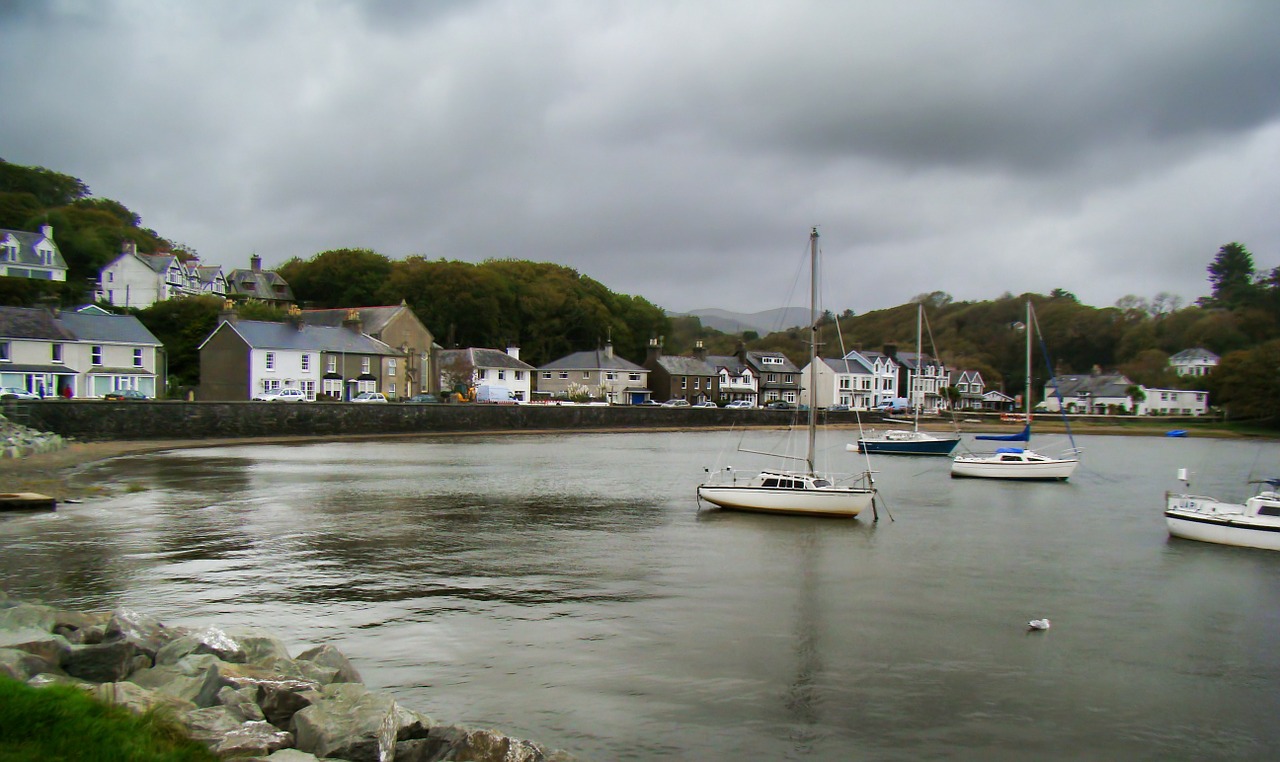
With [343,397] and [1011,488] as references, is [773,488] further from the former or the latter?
[343,397]

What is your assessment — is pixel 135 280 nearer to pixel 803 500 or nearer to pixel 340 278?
pixel 340 278

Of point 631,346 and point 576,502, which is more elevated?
point 631,346

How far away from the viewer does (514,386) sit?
271 feet

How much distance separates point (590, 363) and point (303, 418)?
38742 millimetres

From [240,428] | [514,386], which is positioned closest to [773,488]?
[240,428]

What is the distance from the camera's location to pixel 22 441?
3559 cm

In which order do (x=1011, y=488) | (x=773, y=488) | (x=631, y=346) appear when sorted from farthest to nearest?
(x=631, y=346) < (x=1011, y=488) < (x=773, y=488)

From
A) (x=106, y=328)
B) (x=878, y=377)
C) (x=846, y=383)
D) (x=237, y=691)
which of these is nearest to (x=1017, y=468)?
(x=237, y=691)

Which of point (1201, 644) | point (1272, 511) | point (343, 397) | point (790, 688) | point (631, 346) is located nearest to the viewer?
point (790, 688)

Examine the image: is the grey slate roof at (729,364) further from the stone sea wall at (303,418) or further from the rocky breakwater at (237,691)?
the rocky breakwater at (237,691)

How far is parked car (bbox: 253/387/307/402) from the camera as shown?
58422 millimetres

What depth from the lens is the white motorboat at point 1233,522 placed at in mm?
21812

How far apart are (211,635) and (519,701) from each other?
11.5 ft

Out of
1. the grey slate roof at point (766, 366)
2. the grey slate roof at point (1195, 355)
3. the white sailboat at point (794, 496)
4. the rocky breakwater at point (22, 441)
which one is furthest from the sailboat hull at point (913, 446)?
the grey slate roof at point (1195, 355)
